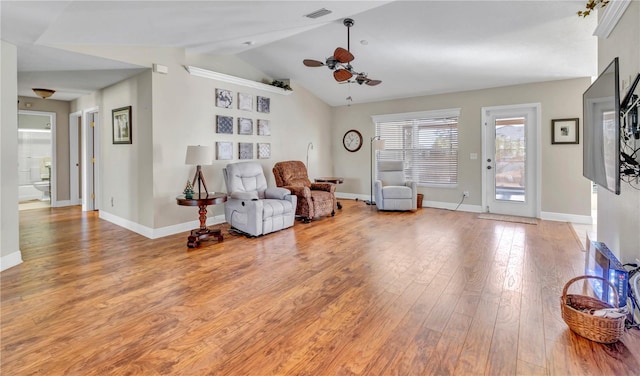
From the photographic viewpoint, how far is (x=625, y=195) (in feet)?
7.59

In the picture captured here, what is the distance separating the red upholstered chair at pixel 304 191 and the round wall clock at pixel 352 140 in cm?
206

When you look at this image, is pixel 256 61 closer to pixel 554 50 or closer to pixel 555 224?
pixel 554 50

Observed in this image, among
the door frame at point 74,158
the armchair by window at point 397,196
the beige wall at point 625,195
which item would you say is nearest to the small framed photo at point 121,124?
the door frame at point 74,158

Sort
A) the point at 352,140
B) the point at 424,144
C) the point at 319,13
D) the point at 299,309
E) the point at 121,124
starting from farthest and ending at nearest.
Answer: the point at 352,140 → the point at 424,144 → the point at 121,124 → the point at 319,13 → the point at 299,309

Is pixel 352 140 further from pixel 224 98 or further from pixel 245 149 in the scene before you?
pixel 224 98

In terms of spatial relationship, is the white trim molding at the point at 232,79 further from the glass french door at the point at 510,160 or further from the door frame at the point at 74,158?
the glass french door at the point at 510,160

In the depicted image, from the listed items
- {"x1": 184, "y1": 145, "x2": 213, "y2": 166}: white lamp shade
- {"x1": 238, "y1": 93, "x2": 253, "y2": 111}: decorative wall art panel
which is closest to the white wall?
{"x1": 184, "y1": 145, "x2": 213, "y2": 166}: white lamp shade

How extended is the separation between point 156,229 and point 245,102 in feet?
8.56

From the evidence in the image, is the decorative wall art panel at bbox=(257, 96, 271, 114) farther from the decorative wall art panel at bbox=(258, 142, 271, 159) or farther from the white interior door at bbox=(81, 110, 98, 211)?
the white interior door at bbox=(81, 110, 98, 211)

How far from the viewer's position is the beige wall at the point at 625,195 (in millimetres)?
2086

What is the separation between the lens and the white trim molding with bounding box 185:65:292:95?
4.82 m

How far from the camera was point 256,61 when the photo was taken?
5824 millimetres

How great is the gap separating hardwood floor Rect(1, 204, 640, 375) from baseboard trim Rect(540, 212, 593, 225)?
1452mm

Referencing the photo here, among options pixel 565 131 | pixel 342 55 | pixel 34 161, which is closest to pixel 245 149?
pixel 342 55
